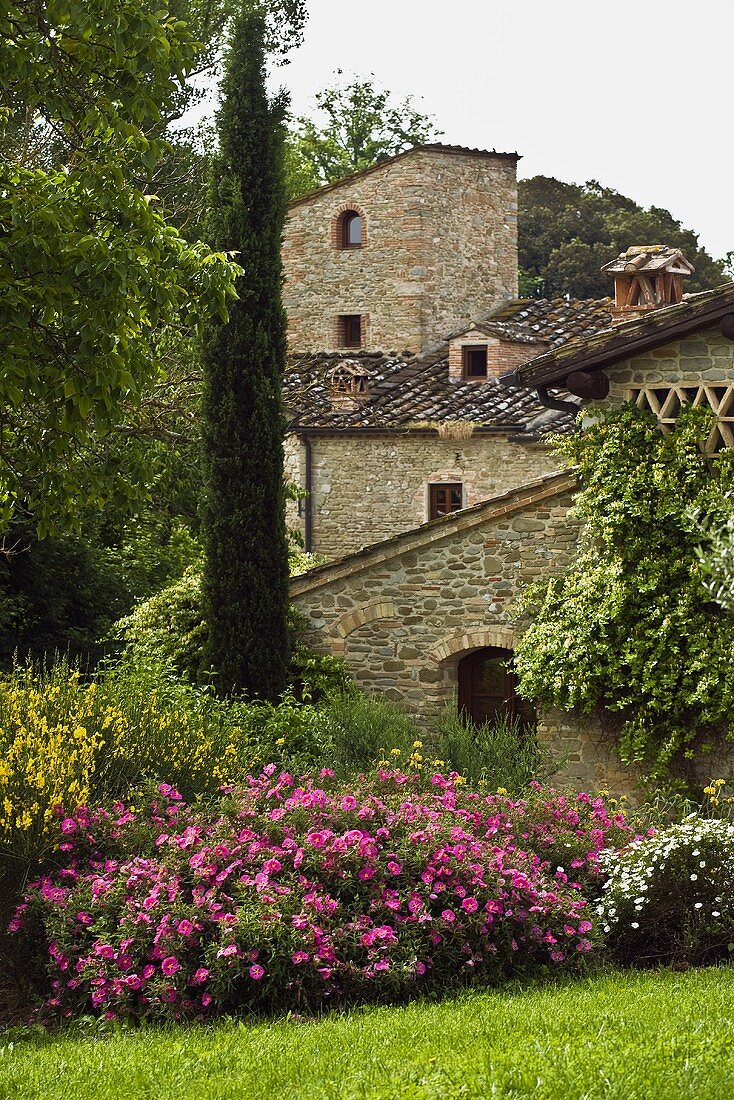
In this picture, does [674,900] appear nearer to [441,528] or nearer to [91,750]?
[91,750]

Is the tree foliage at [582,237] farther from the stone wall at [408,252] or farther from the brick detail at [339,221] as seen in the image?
the brick detail at [339,221]

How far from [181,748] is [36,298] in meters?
3.28

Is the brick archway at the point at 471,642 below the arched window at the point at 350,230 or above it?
below

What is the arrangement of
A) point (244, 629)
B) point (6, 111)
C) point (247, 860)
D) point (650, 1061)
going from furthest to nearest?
point (244, 629) < point (6, 111) < point (247, 860) < point (650, 1061)

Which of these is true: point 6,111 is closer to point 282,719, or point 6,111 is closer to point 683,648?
point 282,719

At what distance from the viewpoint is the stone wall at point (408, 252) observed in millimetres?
27156

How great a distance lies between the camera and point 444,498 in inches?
913

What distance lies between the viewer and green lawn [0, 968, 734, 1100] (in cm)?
499

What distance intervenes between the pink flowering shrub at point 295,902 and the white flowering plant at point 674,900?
30cm

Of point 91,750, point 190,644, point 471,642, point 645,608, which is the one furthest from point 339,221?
point 91,750

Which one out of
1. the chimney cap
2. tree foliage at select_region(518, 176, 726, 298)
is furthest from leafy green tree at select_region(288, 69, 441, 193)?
the chimney cap

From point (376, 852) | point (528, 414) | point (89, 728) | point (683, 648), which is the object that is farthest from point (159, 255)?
point (528, 414)

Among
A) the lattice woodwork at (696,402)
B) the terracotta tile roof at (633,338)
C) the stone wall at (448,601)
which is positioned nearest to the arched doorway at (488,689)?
the stone wall at (448,601)

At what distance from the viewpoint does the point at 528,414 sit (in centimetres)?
2225
